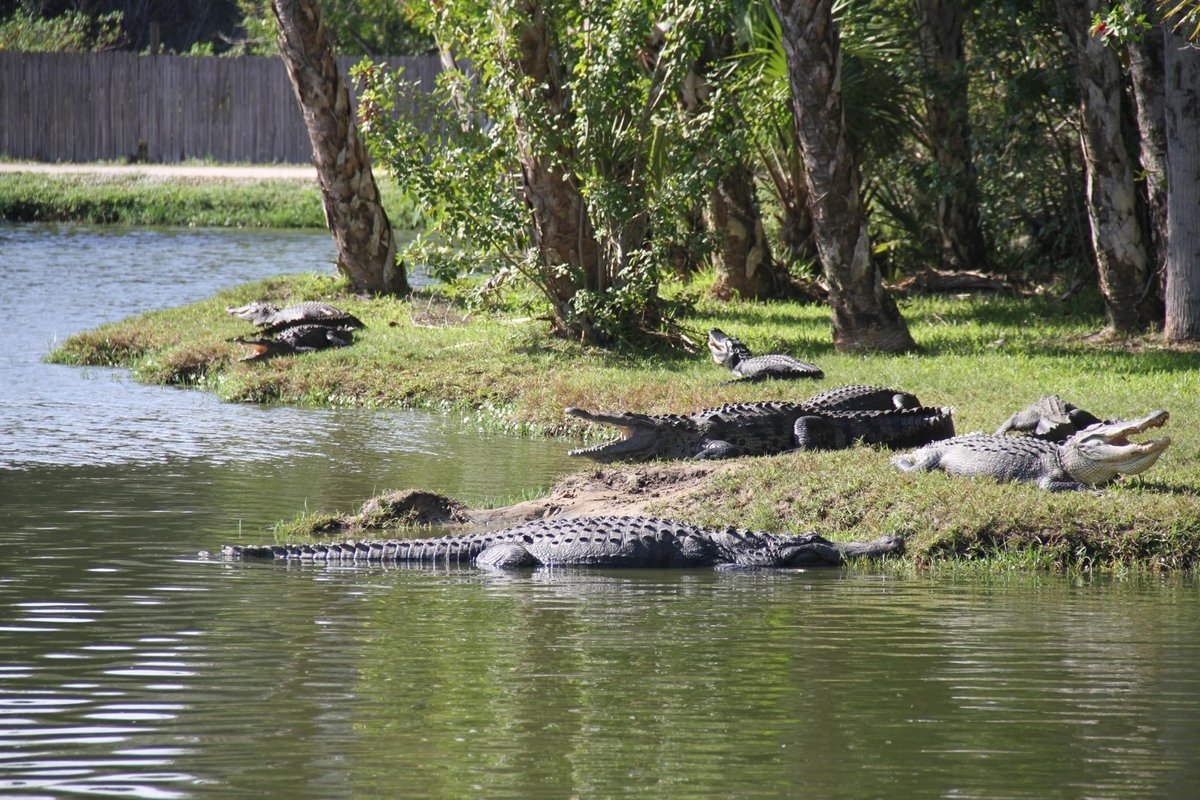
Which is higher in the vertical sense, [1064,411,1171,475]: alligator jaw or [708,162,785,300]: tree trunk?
[708,162,785,300]: tree trunk

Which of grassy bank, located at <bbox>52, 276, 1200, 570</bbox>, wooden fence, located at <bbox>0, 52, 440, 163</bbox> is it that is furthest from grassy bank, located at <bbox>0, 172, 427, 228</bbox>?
grassy bank, located at <bbox>52, 276, 1200, 570</bbox>

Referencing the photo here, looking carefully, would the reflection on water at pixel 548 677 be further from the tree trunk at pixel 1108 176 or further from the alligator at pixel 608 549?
the tree trunk at pixel 1108 176

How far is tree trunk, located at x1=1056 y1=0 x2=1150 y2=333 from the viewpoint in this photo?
1253 centimetres

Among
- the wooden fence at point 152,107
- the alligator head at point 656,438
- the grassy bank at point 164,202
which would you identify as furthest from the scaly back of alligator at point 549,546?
the wooden fence at point 152,107

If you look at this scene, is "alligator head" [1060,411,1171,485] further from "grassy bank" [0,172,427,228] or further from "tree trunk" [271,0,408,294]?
"grassy bank" [0,172,427,228]

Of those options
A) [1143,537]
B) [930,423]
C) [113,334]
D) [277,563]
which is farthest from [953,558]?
[113,334]

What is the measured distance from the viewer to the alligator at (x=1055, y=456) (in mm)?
7605

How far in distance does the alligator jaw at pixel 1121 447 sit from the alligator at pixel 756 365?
378 centimetres

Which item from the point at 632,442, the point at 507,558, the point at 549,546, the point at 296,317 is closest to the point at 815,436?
the point at 632,442

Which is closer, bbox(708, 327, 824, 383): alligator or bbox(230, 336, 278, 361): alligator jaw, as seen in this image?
bbox(708, 327, 824, 383): alligator

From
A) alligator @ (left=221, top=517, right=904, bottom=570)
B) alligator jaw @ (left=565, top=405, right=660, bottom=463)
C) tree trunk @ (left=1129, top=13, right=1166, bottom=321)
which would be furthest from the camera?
tree trunk @ (left=1129, top=13, right=1166, bottom=321)

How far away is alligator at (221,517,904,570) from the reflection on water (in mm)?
155

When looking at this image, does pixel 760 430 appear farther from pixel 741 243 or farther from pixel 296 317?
pixel 741 243

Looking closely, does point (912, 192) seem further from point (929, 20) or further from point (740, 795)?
point (740, 795)
